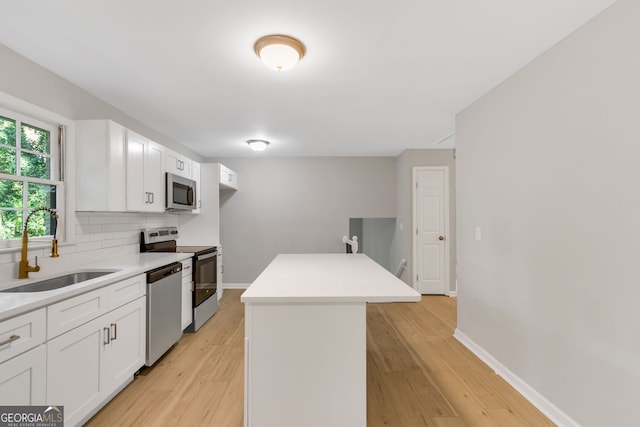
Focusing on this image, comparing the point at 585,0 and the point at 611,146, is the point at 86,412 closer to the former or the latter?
the point at 611,146

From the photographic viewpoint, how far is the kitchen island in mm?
1540

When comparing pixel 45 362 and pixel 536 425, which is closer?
pixel 45 362

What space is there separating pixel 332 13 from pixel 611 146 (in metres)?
1.62

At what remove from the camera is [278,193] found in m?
5.31

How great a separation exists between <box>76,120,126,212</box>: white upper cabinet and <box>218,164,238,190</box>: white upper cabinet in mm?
1951

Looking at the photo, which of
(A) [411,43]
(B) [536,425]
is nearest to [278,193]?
(A) [411,43]

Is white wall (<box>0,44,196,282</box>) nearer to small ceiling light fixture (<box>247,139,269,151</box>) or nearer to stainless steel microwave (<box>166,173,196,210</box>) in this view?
stainless steel microwave (<box>166,173,196,210</box>)

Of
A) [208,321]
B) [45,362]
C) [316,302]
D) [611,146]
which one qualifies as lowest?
[208,321]

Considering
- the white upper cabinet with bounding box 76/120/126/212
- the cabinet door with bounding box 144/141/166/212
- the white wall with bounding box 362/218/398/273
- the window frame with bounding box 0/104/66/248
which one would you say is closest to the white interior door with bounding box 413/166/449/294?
the white wall with bounding box 362/218/398/273

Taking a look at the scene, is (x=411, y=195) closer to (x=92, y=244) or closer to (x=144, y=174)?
(x=144, y=174)

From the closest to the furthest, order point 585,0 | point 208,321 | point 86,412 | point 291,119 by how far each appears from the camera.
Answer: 1. point 585,0
2. point 86,412
3. point 291,119
4. point 208,321

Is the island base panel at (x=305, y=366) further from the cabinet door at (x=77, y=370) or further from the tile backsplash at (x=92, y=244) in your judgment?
the tile backsplash at (x=92, y=244)

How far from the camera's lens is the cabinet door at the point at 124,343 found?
1.95 m

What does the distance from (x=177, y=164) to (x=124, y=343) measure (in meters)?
2.10
